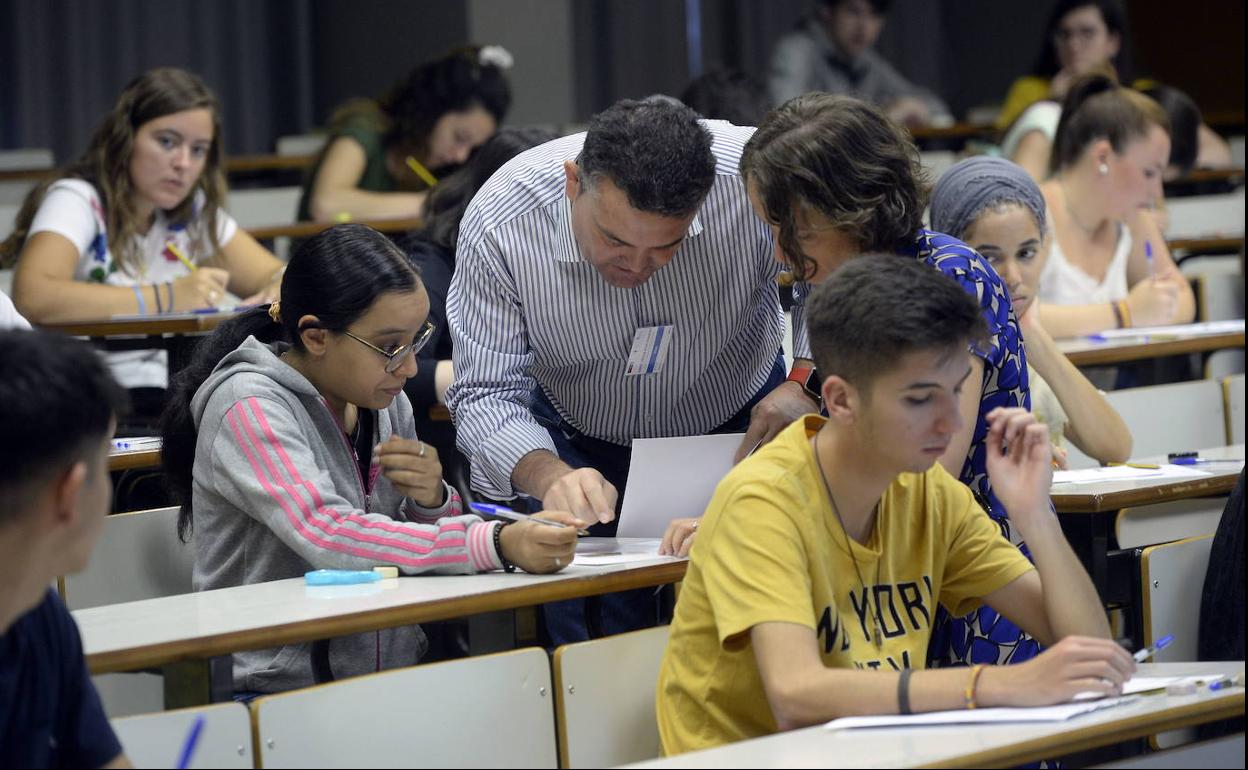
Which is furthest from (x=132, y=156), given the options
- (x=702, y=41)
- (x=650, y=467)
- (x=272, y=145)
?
(x=702, y=41)

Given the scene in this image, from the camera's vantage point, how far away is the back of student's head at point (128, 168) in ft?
13.7

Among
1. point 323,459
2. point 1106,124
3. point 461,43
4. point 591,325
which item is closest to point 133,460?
point 323,459

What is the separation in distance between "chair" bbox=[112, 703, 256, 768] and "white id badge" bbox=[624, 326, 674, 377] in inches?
41.0

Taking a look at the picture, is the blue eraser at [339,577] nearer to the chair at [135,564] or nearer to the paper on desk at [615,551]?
the paper on desk at [615,551]

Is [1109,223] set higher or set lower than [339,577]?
higher

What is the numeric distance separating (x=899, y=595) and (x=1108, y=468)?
123cm

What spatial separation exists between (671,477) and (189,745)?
88 cm

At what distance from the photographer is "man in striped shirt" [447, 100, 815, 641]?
8.14 ft

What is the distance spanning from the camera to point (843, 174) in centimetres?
207

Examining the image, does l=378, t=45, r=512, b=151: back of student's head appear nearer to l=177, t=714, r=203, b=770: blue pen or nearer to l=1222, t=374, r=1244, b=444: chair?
l=1222, t=374, r=1244, b=444: chair

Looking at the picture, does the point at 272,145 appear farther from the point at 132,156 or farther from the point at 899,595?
the point at 899,595

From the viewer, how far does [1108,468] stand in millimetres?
3021

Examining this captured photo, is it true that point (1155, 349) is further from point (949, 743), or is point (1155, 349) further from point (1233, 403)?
point (949, 743)

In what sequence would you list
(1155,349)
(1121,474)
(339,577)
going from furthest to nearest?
(1155,349) → (1121,474) → (339,577)
